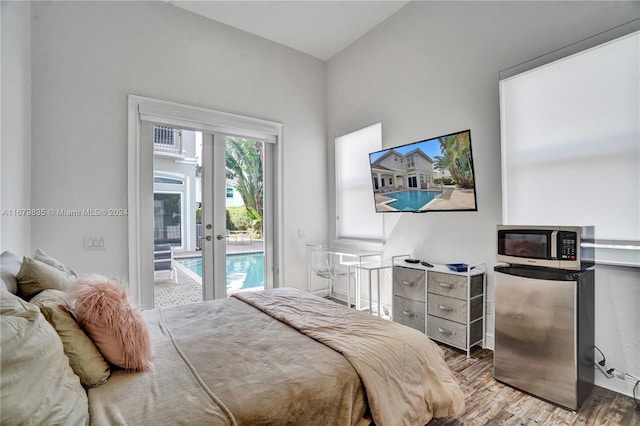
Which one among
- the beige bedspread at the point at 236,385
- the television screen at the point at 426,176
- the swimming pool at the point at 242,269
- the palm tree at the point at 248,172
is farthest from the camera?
the palm tree at the point at 248,172

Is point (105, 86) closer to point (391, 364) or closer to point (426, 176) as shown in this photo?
point (426, 176)

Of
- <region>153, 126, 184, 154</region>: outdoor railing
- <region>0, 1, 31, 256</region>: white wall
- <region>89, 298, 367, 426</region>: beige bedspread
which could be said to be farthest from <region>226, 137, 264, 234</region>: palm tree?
<region>89, 298, 367, 426</region>: beige bedspread

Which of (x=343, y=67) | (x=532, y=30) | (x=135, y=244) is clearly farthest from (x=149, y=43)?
(x=532, y=30)

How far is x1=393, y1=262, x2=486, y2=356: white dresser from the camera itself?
8.54 ft

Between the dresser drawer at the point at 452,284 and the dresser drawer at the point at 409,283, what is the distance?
0.10 metres

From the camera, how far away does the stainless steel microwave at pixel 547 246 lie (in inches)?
76.2

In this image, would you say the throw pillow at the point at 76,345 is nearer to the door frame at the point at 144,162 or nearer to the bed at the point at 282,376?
Result: the bed at the point at 282,376

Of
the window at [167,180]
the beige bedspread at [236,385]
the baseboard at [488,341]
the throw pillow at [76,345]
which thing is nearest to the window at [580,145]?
the baseboard at [488,341]

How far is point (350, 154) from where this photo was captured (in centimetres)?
430

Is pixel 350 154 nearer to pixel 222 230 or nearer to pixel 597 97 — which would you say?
pixel 222 230

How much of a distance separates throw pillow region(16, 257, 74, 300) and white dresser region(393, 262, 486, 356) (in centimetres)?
261

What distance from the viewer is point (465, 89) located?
115 inches

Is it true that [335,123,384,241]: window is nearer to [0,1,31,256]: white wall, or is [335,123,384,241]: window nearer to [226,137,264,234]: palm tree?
[226,137,264,234]: palm tree

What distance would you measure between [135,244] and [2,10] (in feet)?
6.55
